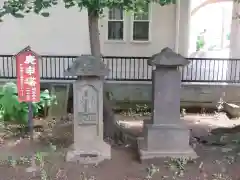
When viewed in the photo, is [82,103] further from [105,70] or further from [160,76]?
[160,76]

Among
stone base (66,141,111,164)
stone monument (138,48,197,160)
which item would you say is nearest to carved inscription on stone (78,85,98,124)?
stone base (66,141,111,164)

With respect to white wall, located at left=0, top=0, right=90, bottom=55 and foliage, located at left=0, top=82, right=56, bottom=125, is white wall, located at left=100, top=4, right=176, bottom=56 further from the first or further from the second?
foliage, located at left=0, top=82, right=56, bottom=125

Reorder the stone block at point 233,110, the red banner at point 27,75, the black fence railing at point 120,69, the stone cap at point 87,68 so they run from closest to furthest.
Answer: the stone cap at point 87,68 < the red banner at point 27,75 < the stone block at point 233,110 < the black fence railing at point 120,69

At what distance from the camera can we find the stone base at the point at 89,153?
6555mm

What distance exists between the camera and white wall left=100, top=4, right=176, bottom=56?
10719mm

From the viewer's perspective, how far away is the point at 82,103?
6562mm

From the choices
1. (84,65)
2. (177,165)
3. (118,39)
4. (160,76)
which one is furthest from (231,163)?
(118,39)

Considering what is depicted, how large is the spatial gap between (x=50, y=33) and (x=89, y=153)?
507 cm

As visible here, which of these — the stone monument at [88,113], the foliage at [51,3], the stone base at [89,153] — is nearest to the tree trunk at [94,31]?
the foliage at [51,3]

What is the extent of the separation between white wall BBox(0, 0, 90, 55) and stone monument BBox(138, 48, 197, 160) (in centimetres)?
447

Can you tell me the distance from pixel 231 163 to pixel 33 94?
402 cm

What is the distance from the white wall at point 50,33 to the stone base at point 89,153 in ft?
15.2

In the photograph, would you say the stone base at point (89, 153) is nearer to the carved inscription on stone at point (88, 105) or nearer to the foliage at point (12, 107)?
the carved inscription on stone at point (88, 105)

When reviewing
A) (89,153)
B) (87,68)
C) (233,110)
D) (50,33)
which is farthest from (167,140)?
(50,33)
